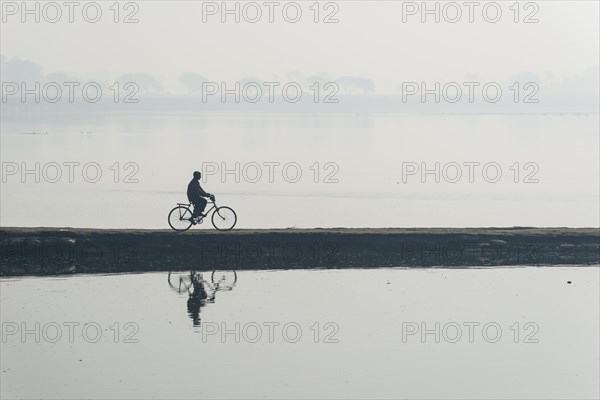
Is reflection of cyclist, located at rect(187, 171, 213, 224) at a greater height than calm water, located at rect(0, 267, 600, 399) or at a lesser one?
greater

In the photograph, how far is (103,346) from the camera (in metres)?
26.0

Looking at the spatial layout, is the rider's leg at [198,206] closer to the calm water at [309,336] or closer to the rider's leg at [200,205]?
the rider's leg at [200,205]

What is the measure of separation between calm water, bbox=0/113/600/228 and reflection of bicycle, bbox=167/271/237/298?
2050cm

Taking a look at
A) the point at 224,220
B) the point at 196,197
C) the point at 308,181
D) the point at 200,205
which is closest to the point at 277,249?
the point at 224,220

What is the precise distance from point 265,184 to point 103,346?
64.7 metres

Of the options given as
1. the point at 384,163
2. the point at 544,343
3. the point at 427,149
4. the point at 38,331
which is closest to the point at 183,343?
the point at 38,331

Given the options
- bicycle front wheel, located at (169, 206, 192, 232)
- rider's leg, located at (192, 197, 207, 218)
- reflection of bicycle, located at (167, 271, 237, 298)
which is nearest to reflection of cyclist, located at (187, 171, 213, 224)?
rider's leg, located at (192, 197, 207, 218)

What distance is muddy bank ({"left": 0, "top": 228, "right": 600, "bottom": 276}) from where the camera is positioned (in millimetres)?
36000

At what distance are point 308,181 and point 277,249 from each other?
182ft

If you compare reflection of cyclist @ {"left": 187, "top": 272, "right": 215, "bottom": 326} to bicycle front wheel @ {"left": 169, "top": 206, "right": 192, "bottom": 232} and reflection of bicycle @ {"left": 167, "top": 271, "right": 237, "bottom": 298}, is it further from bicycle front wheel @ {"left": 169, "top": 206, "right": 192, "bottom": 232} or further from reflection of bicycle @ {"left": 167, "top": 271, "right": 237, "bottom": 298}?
bicycle front wheel @ {"left": 169, "top": 206, "right": 192, "bottom": 232}

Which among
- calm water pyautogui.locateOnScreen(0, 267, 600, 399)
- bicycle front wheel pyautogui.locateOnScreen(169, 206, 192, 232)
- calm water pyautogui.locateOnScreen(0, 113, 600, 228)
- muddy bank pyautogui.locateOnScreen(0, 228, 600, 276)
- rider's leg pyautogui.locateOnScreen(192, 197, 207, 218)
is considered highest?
calm water pyautogui.locateOnScreen(0, 113, 600, 228)

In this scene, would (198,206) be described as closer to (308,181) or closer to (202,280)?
(202,280)

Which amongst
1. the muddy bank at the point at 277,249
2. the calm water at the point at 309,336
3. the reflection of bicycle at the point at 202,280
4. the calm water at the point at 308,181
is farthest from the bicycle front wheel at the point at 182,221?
the calm water at the point at 308,181

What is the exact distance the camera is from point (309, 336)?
27.3m
